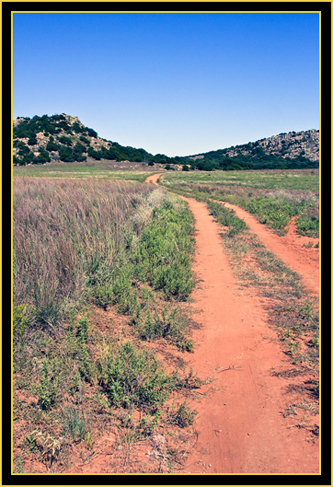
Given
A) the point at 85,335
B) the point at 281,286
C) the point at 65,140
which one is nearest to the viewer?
the point at 85,335

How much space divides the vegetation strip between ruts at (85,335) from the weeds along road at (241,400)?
9.6 inches

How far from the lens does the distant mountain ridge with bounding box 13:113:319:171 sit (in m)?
83.8

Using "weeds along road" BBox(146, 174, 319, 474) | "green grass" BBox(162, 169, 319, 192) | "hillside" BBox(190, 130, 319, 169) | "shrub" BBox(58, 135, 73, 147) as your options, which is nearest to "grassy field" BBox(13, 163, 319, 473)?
"weeds along road" BBox(146, 174, 319, 474)

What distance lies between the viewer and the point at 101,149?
9969 cm

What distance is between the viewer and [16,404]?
9.64 feet

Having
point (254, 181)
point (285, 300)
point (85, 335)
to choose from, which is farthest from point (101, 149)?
point (85, 335)

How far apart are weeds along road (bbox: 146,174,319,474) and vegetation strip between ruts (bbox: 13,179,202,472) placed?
0.24 meters

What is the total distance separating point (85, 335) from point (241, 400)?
1929 mm

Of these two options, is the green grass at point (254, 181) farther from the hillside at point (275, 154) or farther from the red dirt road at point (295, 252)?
the hillside at point (275, 154)

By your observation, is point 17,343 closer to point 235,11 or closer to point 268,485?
point 268,485

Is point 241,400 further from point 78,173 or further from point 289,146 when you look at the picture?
point 289,146

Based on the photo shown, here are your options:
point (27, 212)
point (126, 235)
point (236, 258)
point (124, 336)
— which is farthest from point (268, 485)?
point (236, 258)

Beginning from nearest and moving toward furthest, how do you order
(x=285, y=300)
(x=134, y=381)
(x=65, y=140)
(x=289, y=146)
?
(x=134, y=381), (x=285, y=300), (x=65, y=140), (x=289, y=146)

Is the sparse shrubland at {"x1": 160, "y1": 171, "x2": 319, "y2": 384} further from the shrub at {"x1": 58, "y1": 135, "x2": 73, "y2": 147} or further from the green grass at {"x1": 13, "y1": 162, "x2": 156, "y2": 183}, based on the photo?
the shrub at {"x1": 58, "y1": 135, "x2": 73, "y2": 147}
